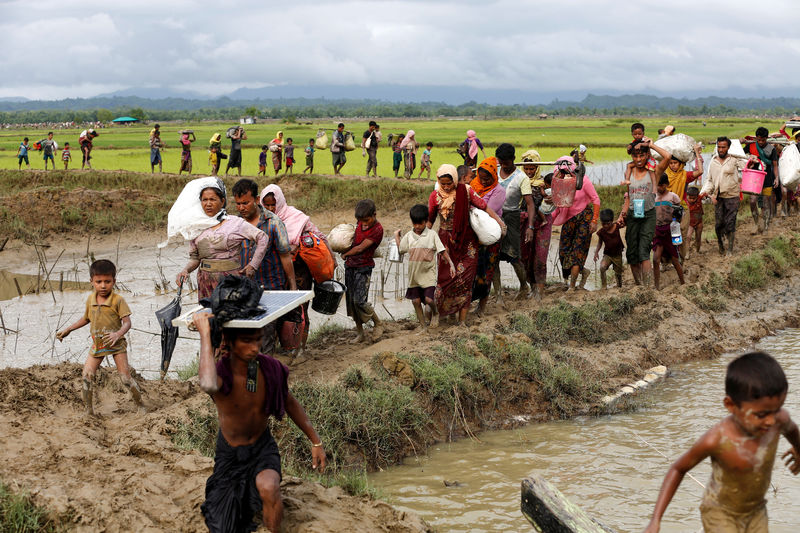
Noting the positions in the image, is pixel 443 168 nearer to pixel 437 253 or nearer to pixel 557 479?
pixel 437 253

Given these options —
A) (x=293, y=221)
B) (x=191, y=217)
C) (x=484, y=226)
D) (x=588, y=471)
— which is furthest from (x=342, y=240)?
(x=588, y=471)

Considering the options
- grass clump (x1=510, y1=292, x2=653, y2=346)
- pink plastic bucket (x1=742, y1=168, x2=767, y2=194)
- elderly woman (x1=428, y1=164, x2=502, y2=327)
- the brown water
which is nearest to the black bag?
the brown water

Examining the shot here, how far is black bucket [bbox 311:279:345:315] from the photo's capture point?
23.1 feet

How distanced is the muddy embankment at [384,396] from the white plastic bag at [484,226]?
2.85ft

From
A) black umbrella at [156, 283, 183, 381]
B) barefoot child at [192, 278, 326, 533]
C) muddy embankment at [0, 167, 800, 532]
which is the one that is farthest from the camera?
black umbrella at [156, 283, 183, 381]

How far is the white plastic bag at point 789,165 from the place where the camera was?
13.4m

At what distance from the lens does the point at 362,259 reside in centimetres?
740

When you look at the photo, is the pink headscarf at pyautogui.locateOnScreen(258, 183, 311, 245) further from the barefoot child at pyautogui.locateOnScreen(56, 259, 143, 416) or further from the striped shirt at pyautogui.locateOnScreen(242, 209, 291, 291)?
the barefoot child at pyautogui.locateOnScreen(56, 259, 143, 416)

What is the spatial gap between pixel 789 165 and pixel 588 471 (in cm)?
974

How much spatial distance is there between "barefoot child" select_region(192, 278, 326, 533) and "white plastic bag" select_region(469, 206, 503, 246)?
4.27 m

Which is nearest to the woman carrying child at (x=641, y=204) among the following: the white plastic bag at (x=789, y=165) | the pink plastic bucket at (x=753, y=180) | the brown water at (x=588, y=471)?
the brown water at (x=588, y=471)

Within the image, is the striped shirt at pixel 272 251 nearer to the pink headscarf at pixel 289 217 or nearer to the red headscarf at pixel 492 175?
the pink headscarf at pixel 289 217

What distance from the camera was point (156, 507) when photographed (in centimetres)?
410

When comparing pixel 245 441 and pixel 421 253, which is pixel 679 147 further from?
pixel 245 441
